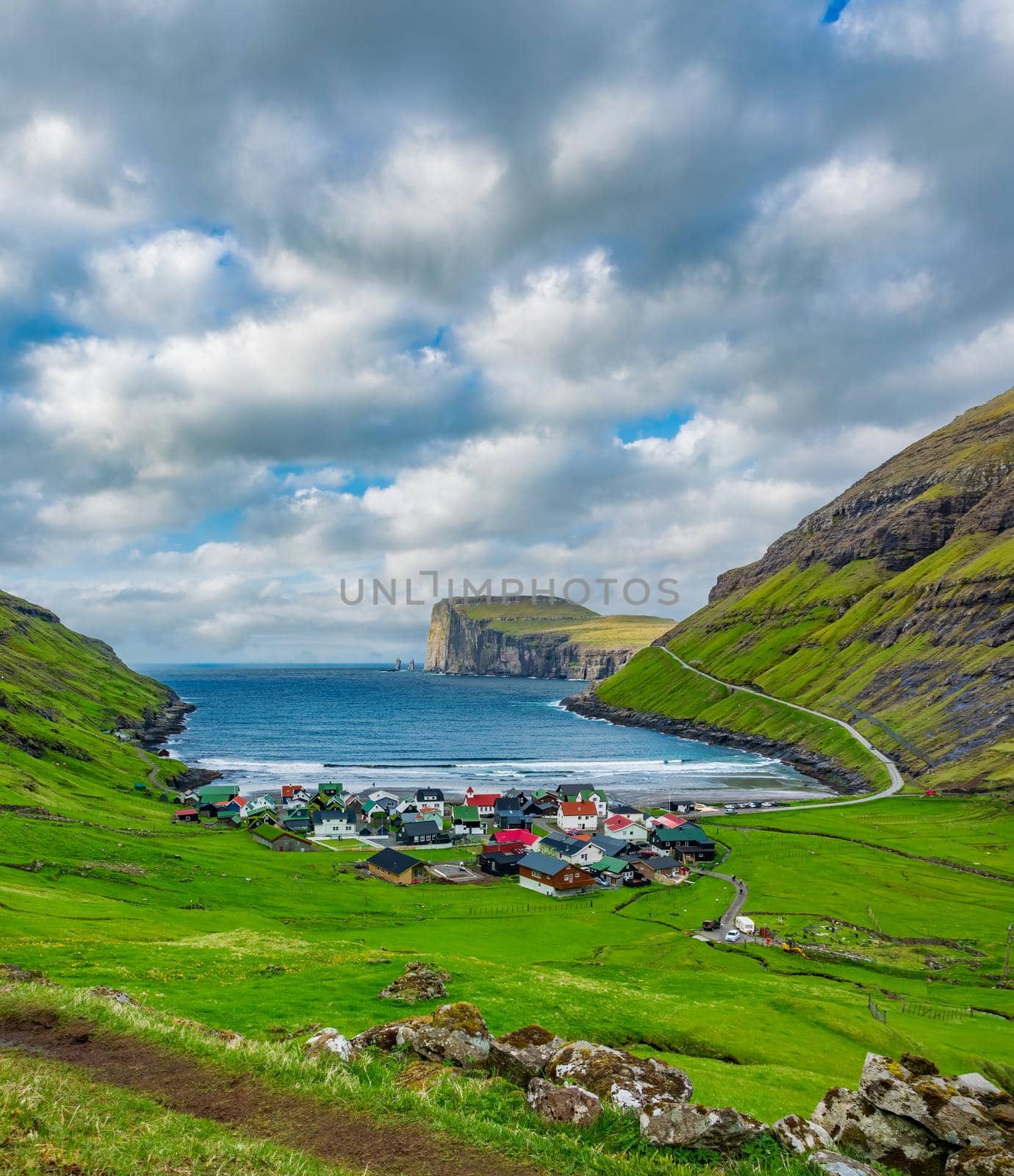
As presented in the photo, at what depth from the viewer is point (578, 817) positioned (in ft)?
425

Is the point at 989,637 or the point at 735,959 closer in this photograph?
the point at 735,959

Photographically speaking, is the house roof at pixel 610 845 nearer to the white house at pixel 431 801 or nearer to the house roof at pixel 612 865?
the house roof at pixel 612 865

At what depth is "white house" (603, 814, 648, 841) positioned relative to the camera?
11562 centimetres

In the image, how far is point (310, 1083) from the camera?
1558cm

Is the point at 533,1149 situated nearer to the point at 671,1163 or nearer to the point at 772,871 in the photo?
the point at 671,1163

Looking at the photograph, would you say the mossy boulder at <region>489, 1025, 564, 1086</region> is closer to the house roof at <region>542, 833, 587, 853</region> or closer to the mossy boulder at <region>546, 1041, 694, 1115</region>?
the mossy boulder at <region>546, 1041, 694, 1115</region>

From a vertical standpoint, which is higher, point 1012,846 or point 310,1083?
point 310,1083

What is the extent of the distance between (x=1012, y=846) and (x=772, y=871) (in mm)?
43868

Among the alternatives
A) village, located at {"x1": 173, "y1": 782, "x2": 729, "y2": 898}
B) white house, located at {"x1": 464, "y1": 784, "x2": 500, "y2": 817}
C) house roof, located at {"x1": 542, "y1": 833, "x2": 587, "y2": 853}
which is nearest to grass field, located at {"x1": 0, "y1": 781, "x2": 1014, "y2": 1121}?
village, located at {"x1": 173, "y1": 782, "x2": 729, "y2": 898}

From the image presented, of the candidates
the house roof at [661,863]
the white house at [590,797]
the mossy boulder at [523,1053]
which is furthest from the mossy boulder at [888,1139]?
the white house at [590,797]

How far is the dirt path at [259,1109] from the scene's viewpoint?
12938mm

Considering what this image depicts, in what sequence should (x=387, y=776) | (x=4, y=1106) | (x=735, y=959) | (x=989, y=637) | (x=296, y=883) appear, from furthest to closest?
(x=989, y=637) → (x=387, y=776) → (x=296, y=883) → (x=735, y=959) → (x=4, y=1106)

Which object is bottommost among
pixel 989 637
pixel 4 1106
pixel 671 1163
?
pixel 671 1163

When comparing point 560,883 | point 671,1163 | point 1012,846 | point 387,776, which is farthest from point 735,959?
point 387,776
